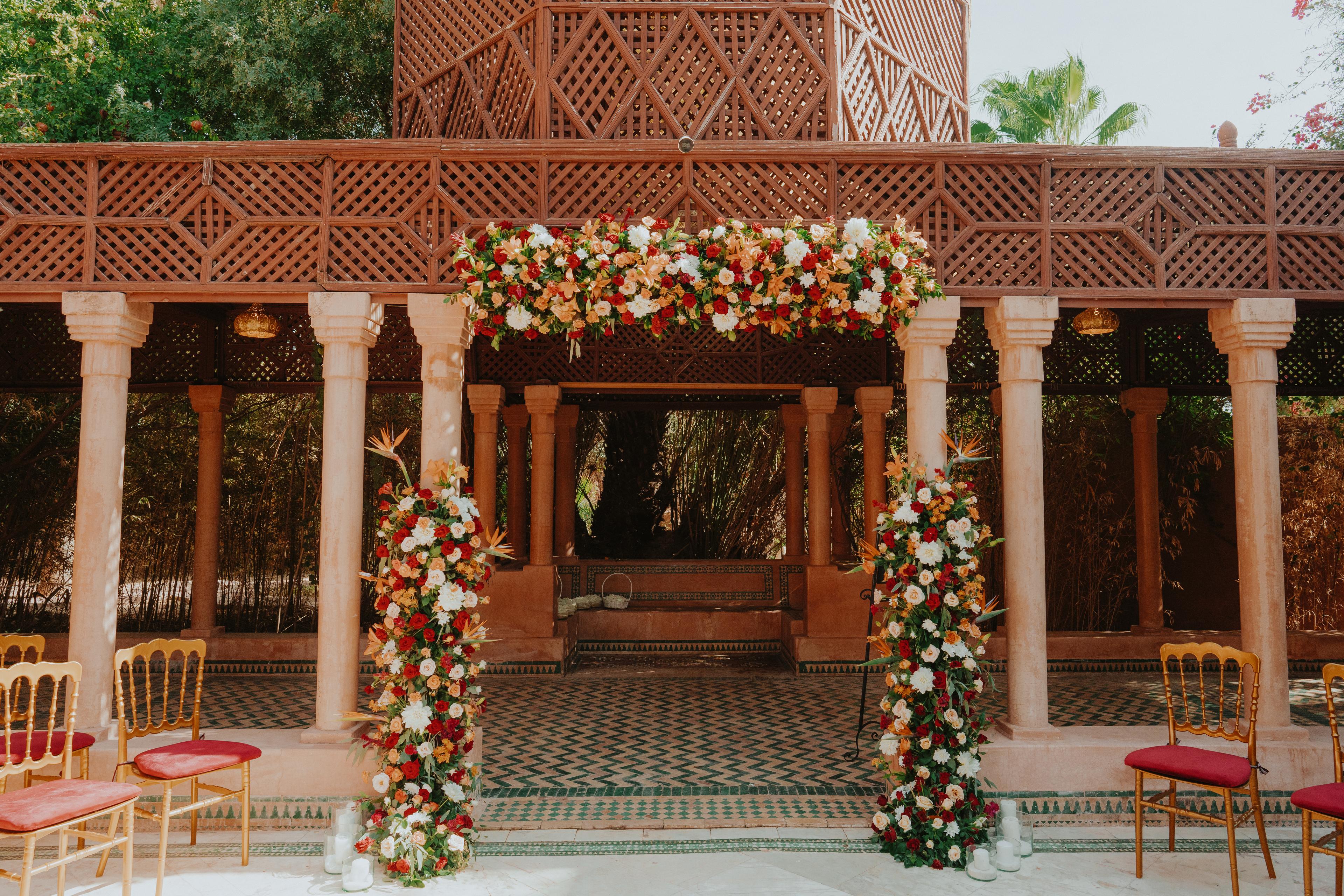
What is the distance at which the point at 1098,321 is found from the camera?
7090 millimetres

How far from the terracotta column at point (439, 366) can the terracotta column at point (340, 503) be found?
37 cm

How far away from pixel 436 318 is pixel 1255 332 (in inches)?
210

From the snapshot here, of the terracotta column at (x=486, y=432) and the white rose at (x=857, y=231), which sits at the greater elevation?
the white rose at (x=857, y=231)

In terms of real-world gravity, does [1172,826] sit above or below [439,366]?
below

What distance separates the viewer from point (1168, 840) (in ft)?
16.1

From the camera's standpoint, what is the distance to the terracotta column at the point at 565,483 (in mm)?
12148

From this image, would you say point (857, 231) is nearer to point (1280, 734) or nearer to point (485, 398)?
point (1280, 734)

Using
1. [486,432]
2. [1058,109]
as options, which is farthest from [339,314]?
[1058,109]

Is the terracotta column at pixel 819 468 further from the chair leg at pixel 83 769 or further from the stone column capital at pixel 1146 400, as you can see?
the chair leg at pixel 83 769

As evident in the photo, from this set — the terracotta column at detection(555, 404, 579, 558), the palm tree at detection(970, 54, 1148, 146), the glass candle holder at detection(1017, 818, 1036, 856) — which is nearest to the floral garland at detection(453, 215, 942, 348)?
the glass candle holder at detection(1017, 818, 1036, 856)

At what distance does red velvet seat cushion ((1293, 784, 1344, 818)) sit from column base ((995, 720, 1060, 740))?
1.58 metres

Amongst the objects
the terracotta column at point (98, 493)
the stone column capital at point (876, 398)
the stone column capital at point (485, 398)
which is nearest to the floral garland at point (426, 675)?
the terracotta column at point (98, 493)

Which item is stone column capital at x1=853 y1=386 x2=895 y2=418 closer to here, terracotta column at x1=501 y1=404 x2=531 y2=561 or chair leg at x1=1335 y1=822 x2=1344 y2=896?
terracotta column at x1=501 y1=404 x2=531 y2=561

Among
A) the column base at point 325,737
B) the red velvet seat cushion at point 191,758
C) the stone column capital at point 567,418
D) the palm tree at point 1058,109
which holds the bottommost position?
the column base at point 325,737
